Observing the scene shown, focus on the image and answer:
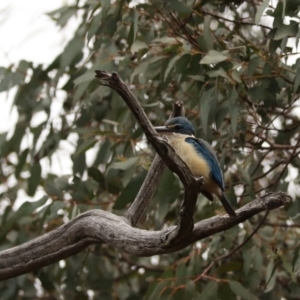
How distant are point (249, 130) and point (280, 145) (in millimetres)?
181

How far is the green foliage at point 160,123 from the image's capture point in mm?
2732

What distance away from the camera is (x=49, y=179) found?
141 inches

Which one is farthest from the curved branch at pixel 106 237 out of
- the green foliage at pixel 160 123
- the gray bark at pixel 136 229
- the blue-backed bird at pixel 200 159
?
the green foliage at pixel 160 123

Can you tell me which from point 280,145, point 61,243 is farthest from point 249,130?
point 61,243

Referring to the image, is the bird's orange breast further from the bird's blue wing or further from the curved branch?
the curved branch

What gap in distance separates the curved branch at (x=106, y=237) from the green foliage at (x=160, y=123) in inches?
21.4

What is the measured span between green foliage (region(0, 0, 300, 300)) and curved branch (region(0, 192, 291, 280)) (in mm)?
544

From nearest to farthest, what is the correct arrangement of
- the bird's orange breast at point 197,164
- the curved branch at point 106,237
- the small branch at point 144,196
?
the curved branch at point 106,237 < the bird's orange breast at point 197,164 < the small branch at point 144,196

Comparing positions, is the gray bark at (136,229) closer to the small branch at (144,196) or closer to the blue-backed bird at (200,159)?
the small branch at (144,196)

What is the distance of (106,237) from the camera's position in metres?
2.20

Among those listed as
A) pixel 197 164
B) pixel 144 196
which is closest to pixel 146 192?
pixel 144 196

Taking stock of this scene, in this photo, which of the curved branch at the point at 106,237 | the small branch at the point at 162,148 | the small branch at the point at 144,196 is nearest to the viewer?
the small branch at the point at 162,148

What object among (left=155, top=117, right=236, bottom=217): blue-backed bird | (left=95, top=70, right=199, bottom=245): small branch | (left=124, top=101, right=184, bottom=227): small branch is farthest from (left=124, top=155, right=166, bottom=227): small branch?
(left=95, top=70, right=199, bottom=245): small branch

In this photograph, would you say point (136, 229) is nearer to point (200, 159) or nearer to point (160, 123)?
point (200, 159)
